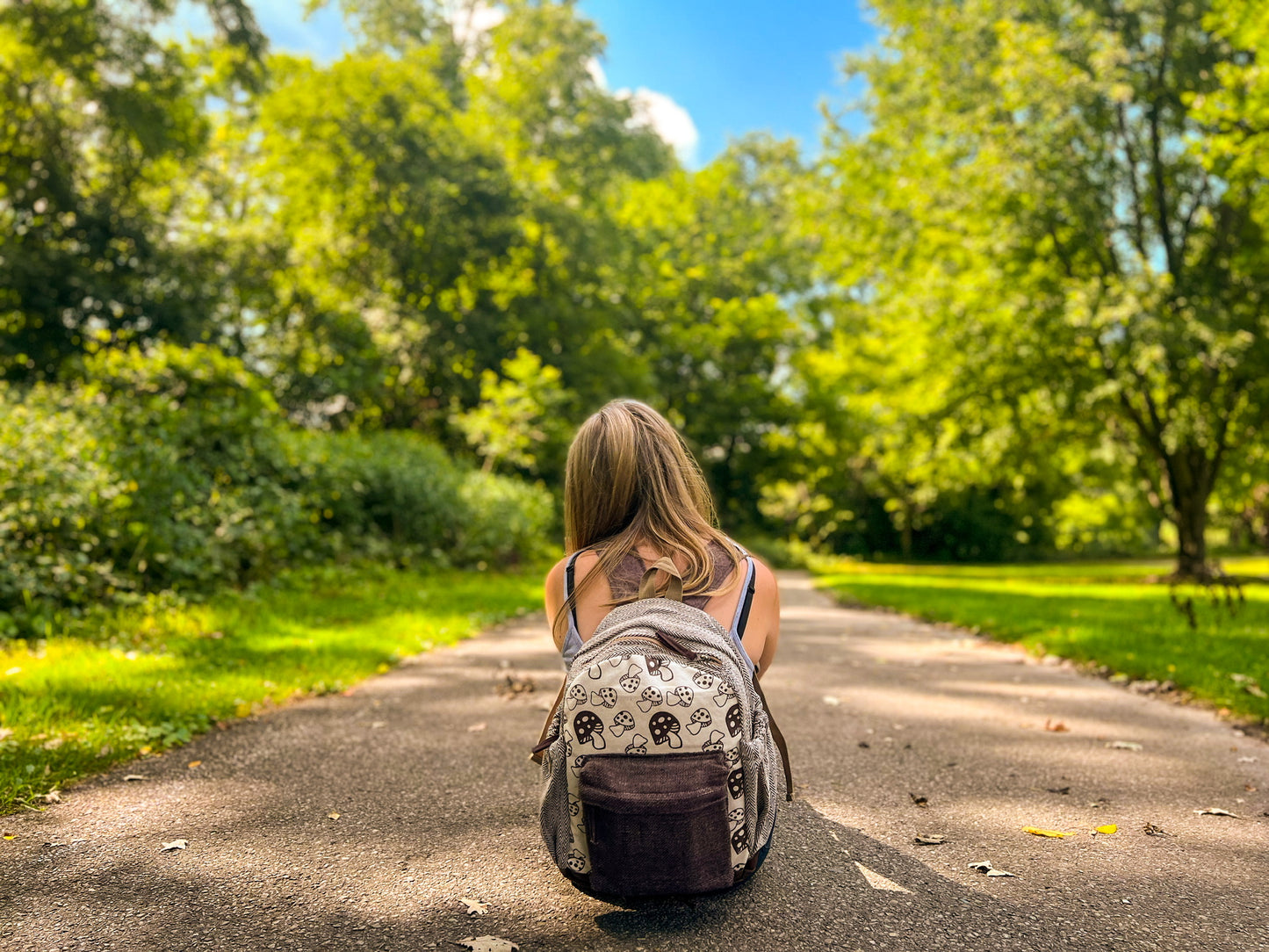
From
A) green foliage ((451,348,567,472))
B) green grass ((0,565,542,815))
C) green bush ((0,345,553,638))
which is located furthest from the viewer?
green foliage ((451,348,567,472))

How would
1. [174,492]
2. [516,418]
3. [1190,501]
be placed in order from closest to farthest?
[174,492]
[516,418]
[1190,501]

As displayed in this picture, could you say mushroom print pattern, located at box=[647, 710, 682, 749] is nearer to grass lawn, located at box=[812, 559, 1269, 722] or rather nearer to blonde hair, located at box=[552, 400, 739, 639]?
blonde hair, located at box=[552, 400, 739, 639]

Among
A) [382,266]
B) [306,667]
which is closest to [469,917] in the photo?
[306,667]

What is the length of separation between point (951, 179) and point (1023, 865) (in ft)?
54.1

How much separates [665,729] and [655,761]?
3.3 inches

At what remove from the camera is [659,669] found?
225cm

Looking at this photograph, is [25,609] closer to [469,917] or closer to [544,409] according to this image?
[469,917]

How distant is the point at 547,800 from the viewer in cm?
244

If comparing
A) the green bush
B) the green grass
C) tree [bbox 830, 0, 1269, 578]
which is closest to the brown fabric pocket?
the green grass

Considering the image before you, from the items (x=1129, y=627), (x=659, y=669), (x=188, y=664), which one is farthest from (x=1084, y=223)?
(x=659, y=669)

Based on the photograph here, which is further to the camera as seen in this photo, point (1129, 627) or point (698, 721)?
point (1129, 627)

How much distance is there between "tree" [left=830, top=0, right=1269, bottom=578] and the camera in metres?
14.9

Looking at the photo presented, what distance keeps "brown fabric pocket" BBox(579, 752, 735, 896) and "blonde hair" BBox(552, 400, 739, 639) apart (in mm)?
533

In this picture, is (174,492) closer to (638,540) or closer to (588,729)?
(638,540)
